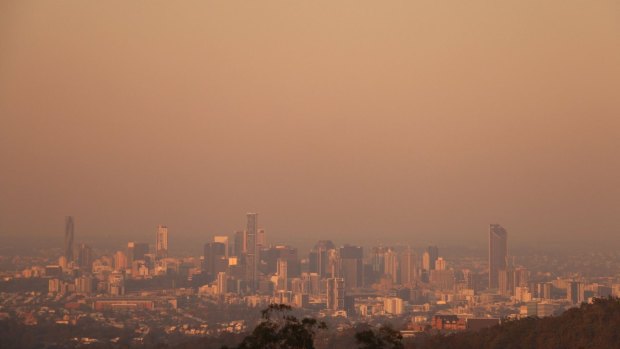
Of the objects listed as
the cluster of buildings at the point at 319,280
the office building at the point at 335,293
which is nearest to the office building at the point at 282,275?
the cluster of buildings at the point at 319,280

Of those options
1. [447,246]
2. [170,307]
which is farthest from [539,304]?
[447,246]

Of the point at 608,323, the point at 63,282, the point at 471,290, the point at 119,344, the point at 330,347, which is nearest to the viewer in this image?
the point at 608,323

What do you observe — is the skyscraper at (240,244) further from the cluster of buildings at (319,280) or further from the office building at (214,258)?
the office building at (214,258)

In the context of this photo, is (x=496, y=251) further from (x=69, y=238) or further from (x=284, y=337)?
(x=284, y=337)

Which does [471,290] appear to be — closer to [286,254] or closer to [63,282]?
[286,254]

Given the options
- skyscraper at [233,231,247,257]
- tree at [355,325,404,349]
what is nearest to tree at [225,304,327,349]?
tree at [355,325,404,349]
